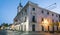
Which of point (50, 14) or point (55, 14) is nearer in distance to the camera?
point (50, 14)

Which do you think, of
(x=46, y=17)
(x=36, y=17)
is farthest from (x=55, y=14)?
(x=36, y=17)

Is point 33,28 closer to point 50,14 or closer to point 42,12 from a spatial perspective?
point 42,12

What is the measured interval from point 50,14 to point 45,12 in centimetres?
350

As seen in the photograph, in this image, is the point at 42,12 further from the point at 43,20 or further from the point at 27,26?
the point at 27,26

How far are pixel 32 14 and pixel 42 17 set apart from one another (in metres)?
4.36

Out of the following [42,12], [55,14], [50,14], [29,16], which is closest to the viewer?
[29,16]

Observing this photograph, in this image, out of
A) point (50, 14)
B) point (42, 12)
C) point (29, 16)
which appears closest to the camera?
point (29, 16)

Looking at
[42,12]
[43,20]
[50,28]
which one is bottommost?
[50,28]

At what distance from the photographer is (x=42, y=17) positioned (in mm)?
39688

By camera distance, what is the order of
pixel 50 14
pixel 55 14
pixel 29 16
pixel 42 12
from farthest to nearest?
pixel 55 14 < pixel 50 14 < pixel 42 12 < pixel 29 16

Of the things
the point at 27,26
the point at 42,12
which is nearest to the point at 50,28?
the point at 42,12

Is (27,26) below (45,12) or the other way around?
below

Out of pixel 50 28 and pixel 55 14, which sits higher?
pixel 55 14

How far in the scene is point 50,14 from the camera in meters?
43.2
